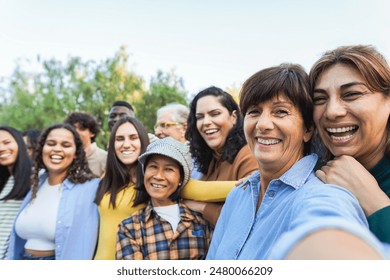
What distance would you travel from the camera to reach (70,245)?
235cm

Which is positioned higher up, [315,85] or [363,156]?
[315,85]

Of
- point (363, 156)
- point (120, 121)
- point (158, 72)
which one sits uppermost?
point (158, 72)

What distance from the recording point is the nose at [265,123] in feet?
4.11

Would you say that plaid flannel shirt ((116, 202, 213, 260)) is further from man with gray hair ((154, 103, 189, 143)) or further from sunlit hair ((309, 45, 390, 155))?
man with gray hair ((154, 103, 189, 143))

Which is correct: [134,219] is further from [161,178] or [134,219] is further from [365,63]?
[365,63]

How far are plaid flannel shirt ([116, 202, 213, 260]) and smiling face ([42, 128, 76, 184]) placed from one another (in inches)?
34.6

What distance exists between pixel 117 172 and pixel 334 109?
156 cm

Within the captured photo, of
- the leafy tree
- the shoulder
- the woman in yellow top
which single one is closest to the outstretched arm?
the woman in yellow top

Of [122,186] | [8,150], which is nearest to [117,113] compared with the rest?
[8,150]

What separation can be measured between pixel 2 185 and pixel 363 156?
8.97ft

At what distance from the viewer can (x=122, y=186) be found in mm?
2348

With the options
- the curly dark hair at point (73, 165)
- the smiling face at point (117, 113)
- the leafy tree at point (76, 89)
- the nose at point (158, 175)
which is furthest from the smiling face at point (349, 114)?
the leafy tree at point (76, 89)

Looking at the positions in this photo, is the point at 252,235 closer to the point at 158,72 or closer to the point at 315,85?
the point at 315,85
